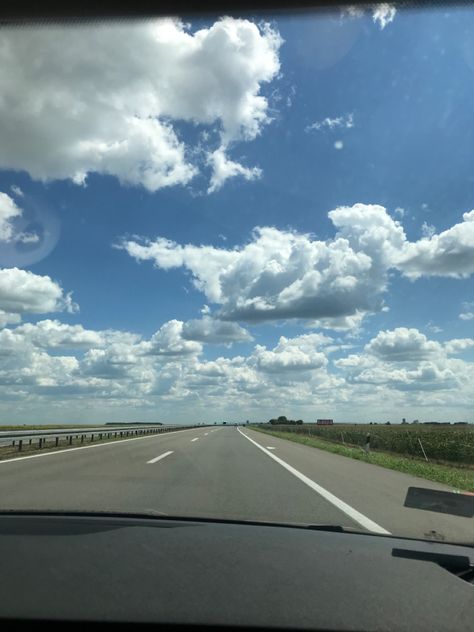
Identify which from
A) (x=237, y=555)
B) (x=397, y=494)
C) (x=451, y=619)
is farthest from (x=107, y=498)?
(x=451, y=619)

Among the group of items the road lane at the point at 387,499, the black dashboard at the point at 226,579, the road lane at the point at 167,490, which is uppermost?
the black dashboard at the point at 226,579

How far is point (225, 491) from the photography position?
11211mm

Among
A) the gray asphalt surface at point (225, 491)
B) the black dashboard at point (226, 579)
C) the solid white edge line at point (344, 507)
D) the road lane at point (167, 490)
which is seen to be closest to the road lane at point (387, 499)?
the gray asphalt surface at point (225, 491)

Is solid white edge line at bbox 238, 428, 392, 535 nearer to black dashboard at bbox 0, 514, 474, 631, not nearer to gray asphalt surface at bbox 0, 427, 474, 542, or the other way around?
gray asphalt surface at bbox 0, 427, 474, 542

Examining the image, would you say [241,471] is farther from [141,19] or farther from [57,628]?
[57,628]

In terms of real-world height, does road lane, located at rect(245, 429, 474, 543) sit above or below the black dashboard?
below

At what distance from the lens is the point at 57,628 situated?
298 centimetres

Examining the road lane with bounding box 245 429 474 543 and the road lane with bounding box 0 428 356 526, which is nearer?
the road lane with bounding box 245 429 474 543

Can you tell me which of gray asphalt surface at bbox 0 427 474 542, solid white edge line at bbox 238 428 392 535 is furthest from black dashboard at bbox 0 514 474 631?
solid white edge line at bbox 238 428 392 535

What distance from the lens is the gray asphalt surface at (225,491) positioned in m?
8.49

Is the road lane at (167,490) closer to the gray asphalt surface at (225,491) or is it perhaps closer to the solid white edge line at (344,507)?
the gray asphalt surface at (225,491)

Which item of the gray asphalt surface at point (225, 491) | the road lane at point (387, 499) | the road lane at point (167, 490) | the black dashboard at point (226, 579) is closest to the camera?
the black dashboard at point (226, 579)

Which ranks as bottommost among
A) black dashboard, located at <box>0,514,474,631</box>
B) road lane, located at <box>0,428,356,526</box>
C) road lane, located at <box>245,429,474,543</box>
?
road lane, located at <box>245,429,474,543</box>

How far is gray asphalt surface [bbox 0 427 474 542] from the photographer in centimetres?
849
